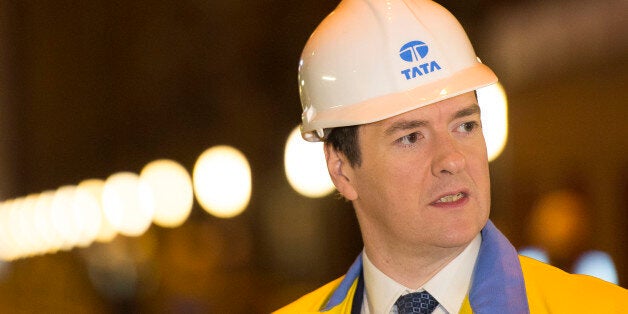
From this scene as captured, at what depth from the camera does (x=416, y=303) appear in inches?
105

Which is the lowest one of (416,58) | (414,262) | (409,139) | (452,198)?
(414,262)

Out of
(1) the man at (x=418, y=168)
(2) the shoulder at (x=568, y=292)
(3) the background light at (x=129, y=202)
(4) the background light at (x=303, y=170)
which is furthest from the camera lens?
(3) the background light at (x=129, y=202)

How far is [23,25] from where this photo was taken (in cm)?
1416

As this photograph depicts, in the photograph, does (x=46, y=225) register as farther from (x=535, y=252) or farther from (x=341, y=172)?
(x=341, y=172)

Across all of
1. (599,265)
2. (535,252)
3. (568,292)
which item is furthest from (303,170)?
(568,292)

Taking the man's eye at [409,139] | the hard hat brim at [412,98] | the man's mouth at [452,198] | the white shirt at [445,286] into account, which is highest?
the hard hat brim at [412,98]

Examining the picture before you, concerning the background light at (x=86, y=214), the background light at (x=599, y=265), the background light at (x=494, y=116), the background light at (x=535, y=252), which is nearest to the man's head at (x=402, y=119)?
the background light at (x=494, y=116)

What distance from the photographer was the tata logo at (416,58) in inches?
106

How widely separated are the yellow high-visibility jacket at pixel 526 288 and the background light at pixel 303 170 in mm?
9649

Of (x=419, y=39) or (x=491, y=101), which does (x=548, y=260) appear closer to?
(x=491, y=101)

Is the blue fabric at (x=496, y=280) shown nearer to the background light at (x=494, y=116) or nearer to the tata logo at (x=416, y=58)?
the tata logo at (x=416, y=58)

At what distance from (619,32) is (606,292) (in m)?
6.71

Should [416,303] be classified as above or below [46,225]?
above

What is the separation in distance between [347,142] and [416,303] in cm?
46
